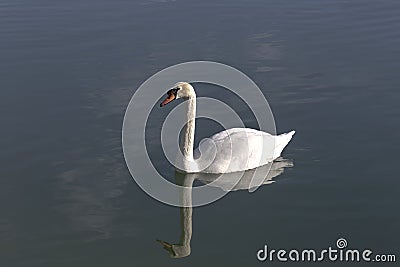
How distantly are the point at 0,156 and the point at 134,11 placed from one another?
7251 millimetres

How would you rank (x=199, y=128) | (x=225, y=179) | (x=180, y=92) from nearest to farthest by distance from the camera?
(x=225, y=179)
(x=180, y=92)
(x=199, y=128)

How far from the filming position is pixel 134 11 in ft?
55.7

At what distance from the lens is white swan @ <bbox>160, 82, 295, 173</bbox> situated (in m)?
9.98

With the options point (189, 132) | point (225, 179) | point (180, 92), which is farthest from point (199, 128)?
point (225, 179)

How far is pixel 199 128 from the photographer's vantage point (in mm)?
11344

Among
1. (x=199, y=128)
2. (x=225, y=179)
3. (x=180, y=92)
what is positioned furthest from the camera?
(x=199, y=128)

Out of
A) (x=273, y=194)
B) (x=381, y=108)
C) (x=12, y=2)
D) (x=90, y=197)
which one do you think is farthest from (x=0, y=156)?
(x=12, y=2)

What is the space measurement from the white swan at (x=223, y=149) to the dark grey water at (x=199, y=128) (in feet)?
1.47

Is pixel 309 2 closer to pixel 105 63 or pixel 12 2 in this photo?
pixel 105 63

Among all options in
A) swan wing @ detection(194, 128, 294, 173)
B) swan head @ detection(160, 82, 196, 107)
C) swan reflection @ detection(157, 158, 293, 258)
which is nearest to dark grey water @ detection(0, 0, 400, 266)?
swan reflection @ detection(157, 158, 293, 258)

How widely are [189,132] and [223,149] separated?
53cm

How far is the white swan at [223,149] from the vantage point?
9.98 m

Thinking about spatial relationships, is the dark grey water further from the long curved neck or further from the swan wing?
the long curved neck

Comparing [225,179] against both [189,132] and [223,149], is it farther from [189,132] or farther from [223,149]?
[189,132]
